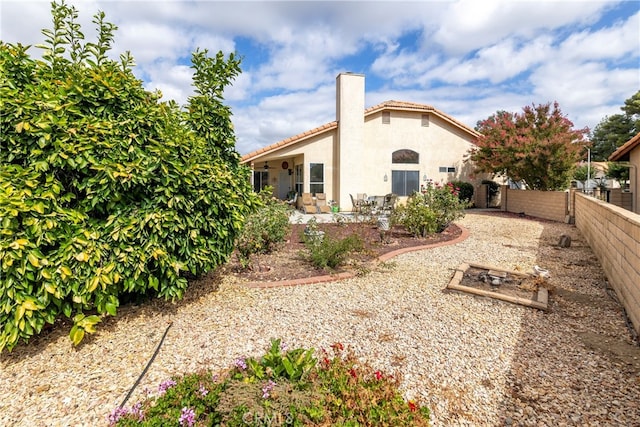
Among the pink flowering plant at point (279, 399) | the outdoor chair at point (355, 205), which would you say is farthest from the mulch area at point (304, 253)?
the pink flowering plant at point (279, 399)

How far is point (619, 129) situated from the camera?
132ft

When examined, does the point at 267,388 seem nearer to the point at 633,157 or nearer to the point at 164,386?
the point at 164,386

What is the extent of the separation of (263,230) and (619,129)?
50.4m

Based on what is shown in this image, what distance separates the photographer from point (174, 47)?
7.76m

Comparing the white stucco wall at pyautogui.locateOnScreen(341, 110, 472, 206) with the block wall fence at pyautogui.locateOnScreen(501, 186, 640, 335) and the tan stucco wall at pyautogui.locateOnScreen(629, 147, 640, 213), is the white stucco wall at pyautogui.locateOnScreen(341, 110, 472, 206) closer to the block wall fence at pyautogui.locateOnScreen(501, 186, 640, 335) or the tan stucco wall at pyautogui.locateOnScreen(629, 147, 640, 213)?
the block wall fence at pyautogui.locateOnScreen(501, 186, 640, 335)

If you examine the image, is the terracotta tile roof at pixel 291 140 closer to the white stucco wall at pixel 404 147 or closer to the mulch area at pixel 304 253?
the white stucco wall at pixel 404 147

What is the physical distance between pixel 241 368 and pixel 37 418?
1.48 m

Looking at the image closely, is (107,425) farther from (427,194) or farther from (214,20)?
(427,194)

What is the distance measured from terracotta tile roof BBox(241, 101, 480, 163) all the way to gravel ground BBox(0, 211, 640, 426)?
11566 millimetres

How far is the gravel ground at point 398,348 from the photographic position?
8.51 ft

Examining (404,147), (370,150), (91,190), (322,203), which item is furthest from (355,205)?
(91,190)

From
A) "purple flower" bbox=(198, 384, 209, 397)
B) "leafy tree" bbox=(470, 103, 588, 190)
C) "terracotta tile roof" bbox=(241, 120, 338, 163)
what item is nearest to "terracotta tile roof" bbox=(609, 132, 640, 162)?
"leafy tree" bbox=(470, 103, 588, 190)

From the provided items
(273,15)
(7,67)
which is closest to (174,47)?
(273,15)

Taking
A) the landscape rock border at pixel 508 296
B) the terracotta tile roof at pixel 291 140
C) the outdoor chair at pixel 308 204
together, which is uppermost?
the terracotta tile roof at pixel 291 140
